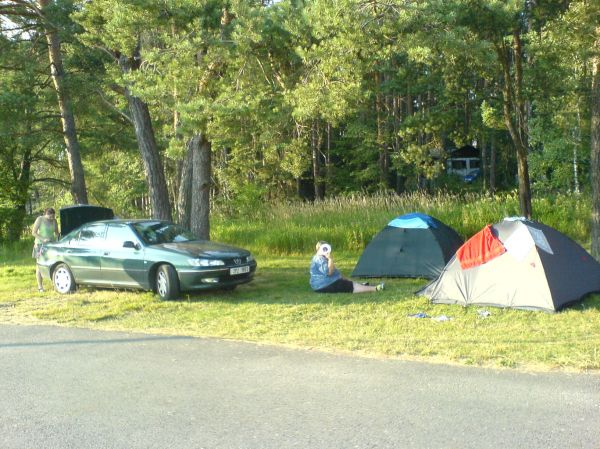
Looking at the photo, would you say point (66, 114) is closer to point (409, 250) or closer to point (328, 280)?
point (409, 250)

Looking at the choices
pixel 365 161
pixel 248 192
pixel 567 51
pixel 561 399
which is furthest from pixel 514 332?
pixel 365 161

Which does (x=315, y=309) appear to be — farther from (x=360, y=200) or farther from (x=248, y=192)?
(x=248, y=192)

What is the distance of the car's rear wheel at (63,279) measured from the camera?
1295 centimetres

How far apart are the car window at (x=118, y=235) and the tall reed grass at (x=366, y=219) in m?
6.66

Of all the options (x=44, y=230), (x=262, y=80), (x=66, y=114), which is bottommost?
(x=44, y=230)

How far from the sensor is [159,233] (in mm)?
12602

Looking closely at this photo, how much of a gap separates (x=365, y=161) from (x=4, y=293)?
24549mm

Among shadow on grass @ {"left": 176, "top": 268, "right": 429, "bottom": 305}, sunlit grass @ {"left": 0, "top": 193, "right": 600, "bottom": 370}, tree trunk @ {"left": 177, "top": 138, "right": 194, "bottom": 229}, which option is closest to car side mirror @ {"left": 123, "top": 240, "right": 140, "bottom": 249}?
sunlit grass @ {"left": 0, "top": 193, "right": 600, "bottom": 370}

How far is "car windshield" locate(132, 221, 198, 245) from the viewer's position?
40.3 feet

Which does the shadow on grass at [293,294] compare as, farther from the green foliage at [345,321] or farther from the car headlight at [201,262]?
the car headlight at [201,262]

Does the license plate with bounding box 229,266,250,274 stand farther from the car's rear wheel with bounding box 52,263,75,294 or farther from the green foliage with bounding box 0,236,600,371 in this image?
the car's rear wheel with bounding box 52,263,75,294

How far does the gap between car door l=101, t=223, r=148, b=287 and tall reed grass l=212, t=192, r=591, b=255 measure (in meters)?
6.75

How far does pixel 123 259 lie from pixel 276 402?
6962 mm

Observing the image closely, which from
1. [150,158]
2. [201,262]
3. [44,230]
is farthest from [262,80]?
[44,230]
